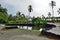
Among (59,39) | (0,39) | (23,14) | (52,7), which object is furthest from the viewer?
(23,14)

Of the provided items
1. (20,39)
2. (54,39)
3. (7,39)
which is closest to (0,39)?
(7,39)

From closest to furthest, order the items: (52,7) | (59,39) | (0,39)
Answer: (59,39), (0,39), (52,7)

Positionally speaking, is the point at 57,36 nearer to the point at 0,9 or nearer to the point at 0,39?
the point at 0,39

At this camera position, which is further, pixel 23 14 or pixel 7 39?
pixel 23 14

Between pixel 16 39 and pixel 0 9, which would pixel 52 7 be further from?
pixel 16 39

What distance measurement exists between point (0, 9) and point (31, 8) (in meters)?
19.6

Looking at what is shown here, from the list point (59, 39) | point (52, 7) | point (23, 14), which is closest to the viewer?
point (59, 39)

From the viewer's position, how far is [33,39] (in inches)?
722

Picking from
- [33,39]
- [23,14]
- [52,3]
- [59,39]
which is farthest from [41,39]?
[23,14]

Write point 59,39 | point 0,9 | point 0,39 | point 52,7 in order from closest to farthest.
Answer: point 59,39
point 0,39
point 0,9
point 52,7

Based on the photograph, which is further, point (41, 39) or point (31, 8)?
point (31, 8)

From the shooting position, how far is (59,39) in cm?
1716

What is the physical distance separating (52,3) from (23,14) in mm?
28216

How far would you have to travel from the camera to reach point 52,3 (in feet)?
371
